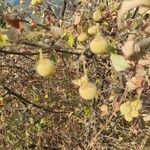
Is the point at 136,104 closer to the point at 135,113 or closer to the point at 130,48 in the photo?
the point at 135,113

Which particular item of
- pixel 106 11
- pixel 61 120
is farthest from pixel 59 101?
pixel 106 11

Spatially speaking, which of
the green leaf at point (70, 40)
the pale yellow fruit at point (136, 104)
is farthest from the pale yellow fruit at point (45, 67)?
the green leaf at point (70, 40)

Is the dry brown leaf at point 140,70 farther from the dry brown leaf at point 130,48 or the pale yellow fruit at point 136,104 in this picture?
the pale yellow fruit at point 136,104

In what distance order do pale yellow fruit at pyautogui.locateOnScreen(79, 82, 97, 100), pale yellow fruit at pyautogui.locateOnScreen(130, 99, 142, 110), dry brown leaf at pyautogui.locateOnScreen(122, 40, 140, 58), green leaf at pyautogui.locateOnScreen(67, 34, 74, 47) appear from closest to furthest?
dry brown leaf at pyautogui.locateOnScreen(122, 40, 140, 58) < pale yellow fruit at pyautogui.locateOnScreen(79, 82, 97, 100) < pale yellow fruit at pyautogui.locateOnScreen(130, 99, 142, 110) < green leaf at pyautogui.locateOnScreen(67, 34, 74, 47)

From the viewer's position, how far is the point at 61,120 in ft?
10.5

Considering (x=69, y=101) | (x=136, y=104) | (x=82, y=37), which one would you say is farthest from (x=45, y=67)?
(x=69, y=101)

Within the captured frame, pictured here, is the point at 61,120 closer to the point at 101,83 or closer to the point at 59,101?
the point at 59,101

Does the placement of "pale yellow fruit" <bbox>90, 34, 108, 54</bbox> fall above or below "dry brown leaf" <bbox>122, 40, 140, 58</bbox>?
above

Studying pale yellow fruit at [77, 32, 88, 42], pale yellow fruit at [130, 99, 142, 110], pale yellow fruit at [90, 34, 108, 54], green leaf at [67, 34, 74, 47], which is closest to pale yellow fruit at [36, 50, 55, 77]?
pale yellow fruit at [90, 34, 108, 54]

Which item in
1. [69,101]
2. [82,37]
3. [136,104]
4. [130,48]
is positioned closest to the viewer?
[130,48]

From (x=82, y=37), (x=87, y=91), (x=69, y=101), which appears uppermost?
(x=69, y=101)

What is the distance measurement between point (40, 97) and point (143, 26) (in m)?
2.53

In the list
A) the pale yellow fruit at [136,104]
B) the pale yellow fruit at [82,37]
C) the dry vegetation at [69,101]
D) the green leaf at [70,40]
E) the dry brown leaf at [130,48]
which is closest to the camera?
the dry brown leaf at [130,48]

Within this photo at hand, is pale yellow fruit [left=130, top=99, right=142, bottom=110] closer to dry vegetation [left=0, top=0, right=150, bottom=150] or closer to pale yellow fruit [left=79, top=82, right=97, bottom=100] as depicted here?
dry vegetation [left=0, top=0, right=150, bottom=150]
